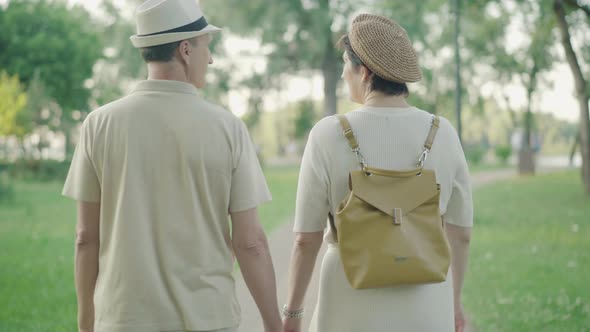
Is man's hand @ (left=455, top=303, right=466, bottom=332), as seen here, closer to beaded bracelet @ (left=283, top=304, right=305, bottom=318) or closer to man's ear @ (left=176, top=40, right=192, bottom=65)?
beaded bracelet @ (left=283, top=304, right=305, bottom=318)

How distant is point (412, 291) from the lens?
264cm

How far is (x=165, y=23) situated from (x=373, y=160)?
2.92ft

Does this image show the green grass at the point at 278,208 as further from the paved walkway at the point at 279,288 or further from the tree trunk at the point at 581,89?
the tree trunk at the point at 581,89

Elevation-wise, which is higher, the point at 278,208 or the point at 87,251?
the point at 87,251

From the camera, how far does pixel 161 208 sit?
2484 mm

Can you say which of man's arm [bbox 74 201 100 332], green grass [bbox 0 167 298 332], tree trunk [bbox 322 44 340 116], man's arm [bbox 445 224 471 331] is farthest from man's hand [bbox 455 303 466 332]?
tree trunk [bbox 322 44 340 116]

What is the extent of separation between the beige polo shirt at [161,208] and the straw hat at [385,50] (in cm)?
59

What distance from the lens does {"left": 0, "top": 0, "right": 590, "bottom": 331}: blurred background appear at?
318 inches

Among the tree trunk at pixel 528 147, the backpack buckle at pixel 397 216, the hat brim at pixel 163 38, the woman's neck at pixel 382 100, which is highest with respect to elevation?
the hat brim at pixel 163 38

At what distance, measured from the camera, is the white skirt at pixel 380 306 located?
2.64 meters

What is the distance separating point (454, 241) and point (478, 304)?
4.43 m

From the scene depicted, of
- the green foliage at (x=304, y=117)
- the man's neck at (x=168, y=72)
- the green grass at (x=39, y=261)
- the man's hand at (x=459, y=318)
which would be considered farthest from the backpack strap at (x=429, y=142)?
the green foliage at (x=304, y=117)

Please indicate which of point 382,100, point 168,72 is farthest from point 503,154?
point 168,72

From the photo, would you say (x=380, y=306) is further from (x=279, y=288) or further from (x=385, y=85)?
(x=279, y=288)
